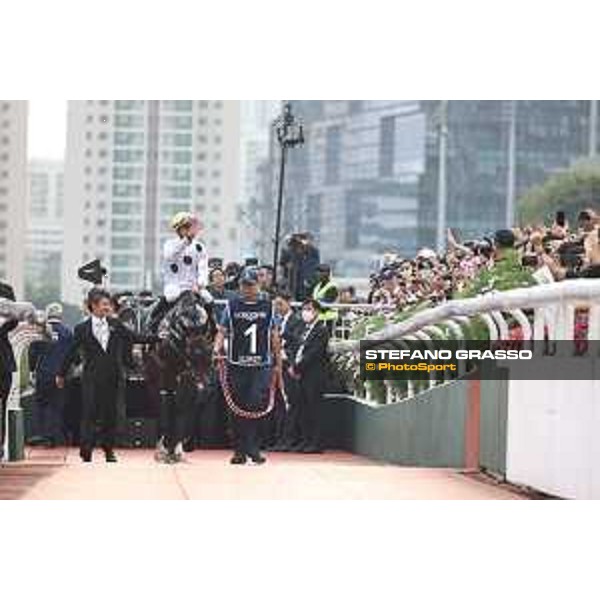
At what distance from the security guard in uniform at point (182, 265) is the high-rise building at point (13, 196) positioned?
46 cm

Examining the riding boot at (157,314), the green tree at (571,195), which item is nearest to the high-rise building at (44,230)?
the riding boot at (157,314)

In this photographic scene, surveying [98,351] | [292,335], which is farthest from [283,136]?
[98,351]

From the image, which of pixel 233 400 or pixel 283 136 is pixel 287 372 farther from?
pixel 283 136

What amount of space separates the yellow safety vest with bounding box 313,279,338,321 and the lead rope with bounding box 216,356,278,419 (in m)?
0.24

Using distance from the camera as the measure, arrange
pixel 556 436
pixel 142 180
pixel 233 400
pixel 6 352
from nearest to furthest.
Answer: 1. pixel 556 436
2. pixel 6 352
3. pixel 142 180
4. pixel 233 400

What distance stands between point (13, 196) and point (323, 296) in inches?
42.1

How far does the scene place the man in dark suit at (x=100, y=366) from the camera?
56.2ft

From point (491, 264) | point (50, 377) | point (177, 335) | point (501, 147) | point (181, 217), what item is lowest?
point (50, 377)

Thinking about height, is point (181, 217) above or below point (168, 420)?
above

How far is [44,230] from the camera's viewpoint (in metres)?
17.0

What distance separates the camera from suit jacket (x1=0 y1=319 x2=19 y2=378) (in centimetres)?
1700

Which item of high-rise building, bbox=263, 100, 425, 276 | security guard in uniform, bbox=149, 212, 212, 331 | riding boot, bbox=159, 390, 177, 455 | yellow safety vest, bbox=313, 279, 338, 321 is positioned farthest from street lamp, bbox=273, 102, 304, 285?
riding boot, bbox=159, 390, 177, 455

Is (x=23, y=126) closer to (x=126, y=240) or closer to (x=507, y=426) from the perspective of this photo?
(x=126, y=240)

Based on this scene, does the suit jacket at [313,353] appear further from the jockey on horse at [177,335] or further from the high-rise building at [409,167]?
the jockey on horse at [177,335]
